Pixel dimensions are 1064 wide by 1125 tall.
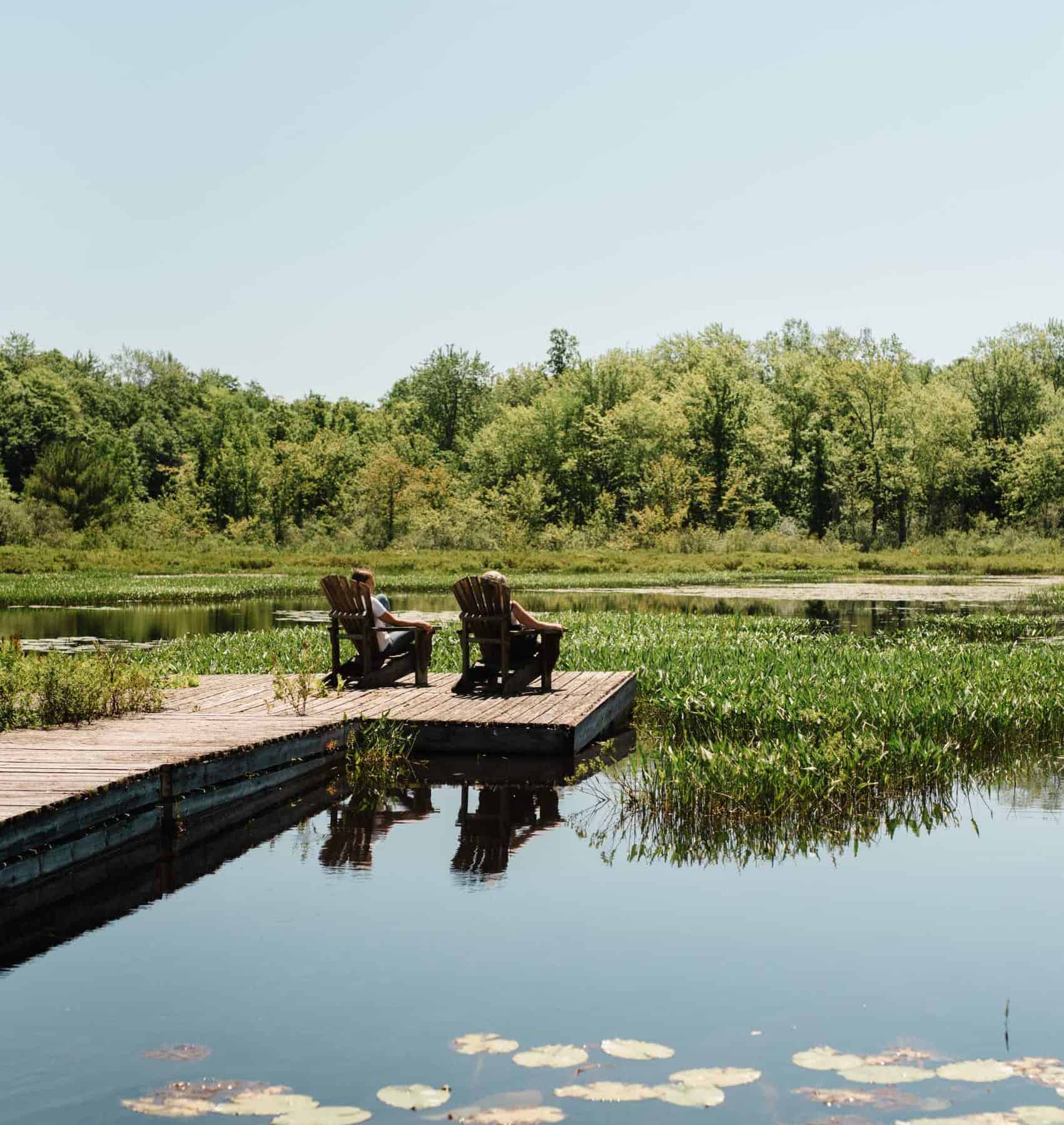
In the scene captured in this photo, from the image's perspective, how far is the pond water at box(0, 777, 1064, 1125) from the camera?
5699 millimetres

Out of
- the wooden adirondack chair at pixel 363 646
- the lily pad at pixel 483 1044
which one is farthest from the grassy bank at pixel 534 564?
the lily pad at pixel 483 1044

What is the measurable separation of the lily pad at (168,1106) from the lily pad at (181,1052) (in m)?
0.39

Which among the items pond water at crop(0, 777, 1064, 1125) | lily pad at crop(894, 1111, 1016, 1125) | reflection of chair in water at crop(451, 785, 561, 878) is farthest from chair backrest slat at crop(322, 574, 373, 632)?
lily pad at crop(894, 1111, 1016, 1125)

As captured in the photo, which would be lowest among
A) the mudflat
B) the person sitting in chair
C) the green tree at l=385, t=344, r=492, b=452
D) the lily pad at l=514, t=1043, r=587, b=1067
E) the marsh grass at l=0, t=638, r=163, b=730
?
the lily pad at l=514, t=1043, r=587, b=1067

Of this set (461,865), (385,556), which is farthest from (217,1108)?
(385,556)

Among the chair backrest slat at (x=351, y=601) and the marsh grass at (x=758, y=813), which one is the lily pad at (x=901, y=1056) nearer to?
the marsh grass at (x=758, y=813)

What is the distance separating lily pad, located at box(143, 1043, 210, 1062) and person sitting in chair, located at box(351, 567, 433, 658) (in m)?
9.11

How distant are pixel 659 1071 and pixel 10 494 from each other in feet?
260

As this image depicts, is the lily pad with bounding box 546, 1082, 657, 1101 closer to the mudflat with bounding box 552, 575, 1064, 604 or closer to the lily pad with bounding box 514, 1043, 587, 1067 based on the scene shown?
the lily pad with bounding box 514, 1043, 587, 1067

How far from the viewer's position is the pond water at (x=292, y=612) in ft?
99.7

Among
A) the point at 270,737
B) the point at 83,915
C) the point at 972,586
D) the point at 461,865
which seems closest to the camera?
the point at 83,915

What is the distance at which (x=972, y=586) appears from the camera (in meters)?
50.2

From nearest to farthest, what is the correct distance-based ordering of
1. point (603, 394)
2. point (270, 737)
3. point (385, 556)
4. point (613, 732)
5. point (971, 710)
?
point (270, 737), point (971, 710), point (613, 732), point (385, 556), point (603, 394)

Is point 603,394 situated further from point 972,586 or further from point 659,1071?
point 659,1071
